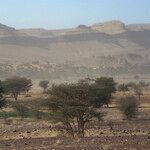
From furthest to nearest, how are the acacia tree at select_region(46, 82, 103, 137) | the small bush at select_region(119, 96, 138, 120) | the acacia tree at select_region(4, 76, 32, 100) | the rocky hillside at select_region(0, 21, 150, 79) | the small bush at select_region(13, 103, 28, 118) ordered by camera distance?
the rocky hillside at select_region(0, 21, 150, 79) < the acacia tree at select_region(4, 76, 32, 100) < the small bush at select_region(13, 103, 28, 118) < the small bush at select_region(119, 96, 138, 120) < the acacia tree at select_region(46, 82, 103, 137)

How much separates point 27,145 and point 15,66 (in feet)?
393

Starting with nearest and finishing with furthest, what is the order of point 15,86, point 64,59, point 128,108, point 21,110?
point 128,108
point 21,110
point 15,86
point 64,59

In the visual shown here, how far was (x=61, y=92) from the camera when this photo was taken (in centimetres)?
2420

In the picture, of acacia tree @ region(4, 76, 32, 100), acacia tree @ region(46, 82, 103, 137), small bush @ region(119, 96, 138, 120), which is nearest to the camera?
acacia tree @ region(46, 82, 103, 137)

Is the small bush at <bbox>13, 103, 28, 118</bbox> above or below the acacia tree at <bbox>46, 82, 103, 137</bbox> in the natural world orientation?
below

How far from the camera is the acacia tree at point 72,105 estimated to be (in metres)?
22.9

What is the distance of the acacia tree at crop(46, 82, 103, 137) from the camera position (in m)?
22.9

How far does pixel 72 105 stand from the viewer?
76.6 feet

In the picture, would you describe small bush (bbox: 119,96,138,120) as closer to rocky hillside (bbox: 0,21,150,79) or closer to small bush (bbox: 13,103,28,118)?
small bush (bbox: 13,103,28,118)

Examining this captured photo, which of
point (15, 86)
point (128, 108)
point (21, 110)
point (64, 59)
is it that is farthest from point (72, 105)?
point (64, 59)

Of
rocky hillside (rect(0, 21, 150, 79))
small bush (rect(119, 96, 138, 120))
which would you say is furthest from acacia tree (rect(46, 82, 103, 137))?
rocky hillside (rect(0, 21, 150, 79))

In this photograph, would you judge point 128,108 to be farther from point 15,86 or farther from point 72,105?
point 15,86

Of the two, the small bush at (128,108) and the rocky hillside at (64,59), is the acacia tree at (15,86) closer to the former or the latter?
the small bush at (128,108)

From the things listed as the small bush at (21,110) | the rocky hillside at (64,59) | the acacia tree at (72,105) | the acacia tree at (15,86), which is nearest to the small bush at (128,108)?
the small bush at (21,110)
